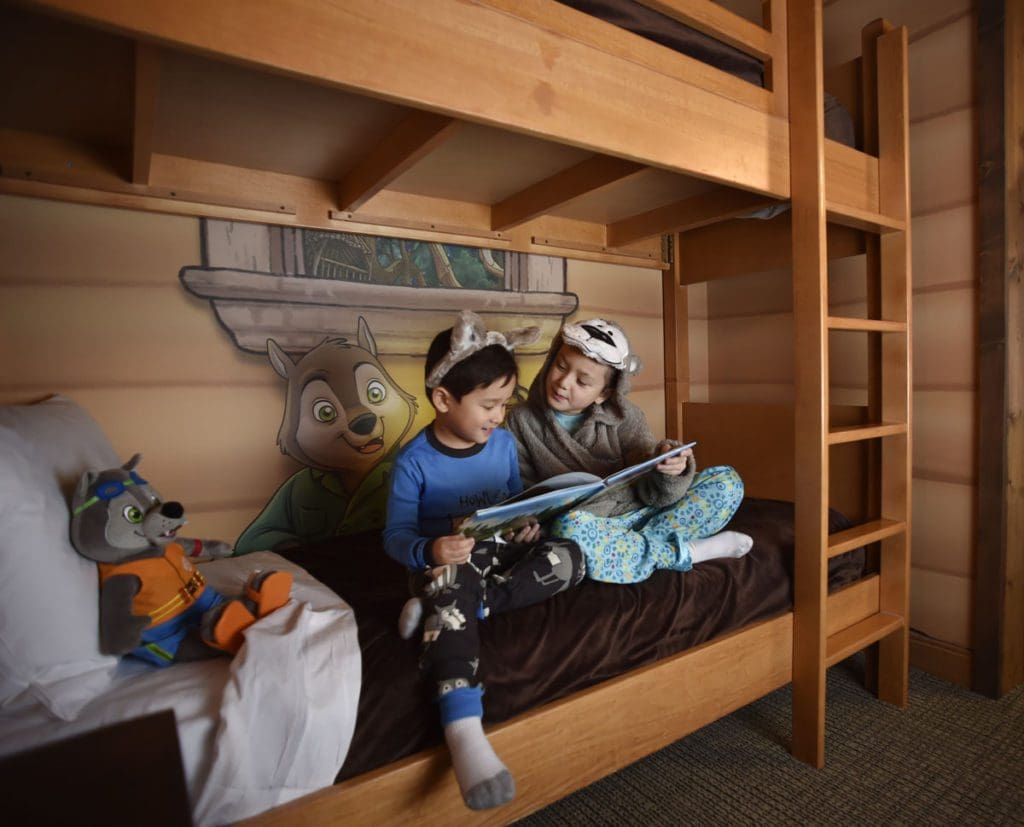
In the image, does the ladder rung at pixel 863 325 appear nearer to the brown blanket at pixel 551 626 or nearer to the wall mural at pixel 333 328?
the brown blanket at pixel 551 626

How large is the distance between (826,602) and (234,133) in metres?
1.73

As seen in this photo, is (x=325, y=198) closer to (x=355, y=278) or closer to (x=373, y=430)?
(x=355, y=278)

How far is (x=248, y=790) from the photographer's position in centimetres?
78

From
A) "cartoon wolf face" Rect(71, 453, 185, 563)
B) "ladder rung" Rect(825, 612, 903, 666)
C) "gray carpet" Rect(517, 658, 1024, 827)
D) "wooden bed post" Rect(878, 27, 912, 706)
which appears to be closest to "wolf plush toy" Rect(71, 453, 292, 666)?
"cartoon wolf face" Rect(71, 453, 185, 563)

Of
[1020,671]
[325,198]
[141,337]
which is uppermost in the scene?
[325,198]

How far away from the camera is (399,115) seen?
49.6 inches

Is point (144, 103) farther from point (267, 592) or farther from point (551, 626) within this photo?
point (551, 626)

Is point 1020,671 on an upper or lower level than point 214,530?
lower

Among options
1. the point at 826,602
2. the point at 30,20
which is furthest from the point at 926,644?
the point at 30,20

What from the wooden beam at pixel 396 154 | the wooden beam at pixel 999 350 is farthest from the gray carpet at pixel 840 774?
the wooden beam at pixel 396 154

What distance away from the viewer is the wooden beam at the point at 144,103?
2.85 feet

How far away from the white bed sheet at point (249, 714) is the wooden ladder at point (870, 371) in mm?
1066

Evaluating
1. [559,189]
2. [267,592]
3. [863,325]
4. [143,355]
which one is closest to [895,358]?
[863,325]

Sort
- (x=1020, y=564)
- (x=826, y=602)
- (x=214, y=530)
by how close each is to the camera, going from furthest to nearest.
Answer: (x=1020, y=564), (x=214, y=530), (x=826, y=602)
